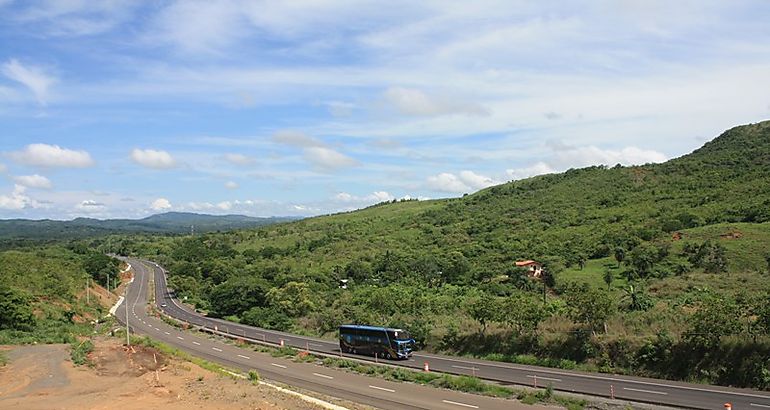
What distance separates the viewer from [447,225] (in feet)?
474

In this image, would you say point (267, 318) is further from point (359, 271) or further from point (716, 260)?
point (716, 260)

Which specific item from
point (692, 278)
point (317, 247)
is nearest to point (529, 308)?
point (692, 278)

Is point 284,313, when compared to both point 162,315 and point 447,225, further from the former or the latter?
point 447,225

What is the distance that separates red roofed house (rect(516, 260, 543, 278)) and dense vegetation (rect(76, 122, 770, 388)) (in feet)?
7.13

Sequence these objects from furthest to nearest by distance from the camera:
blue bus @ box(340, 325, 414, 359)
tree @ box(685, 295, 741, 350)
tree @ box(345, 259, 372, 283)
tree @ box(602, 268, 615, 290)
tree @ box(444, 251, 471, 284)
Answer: tree @ box(345, 259, 372, 283) < tree @ box(444, 251, 471, 284) < tree @ box(602, 268, 615, 290) < blue bus @ box(340, 325, 414, 359) < tree @ box(685, 295, 741, 350)

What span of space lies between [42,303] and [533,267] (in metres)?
61.8

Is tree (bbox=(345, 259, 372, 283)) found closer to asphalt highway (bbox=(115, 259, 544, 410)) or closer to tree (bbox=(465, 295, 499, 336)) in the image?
asphalt highway (bbox=(115, 259, 544, 410))

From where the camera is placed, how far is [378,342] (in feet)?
139

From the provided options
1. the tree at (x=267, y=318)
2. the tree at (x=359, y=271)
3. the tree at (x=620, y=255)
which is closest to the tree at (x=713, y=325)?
the tree at (x=267, y=318)

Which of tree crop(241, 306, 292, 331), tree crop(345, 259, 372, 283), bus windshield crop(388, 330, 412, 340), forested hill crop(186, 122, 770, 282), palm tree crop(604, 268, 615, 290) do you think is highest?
forested hill crop(186, 122, 770, 282)

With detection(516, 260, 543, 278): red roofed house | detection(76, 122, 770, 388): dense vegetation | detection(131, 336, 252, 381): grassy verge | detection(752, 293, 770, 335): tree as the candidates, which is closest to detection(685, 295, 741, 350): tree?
detection(76, 122, 770, 388): dense vegetation

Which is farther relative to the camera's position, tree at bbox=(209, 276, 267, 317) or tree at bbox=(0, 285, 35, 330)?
tree at bbox=(209, 276, 267, 317)

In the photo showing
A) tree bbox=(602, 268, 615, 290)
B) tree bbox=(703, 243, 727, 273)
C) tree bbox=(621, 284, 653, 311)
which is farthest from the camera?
tree bbox=(602, 268, 615, 290)

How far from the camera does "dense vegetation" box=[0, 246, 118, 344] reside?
5441 cm
